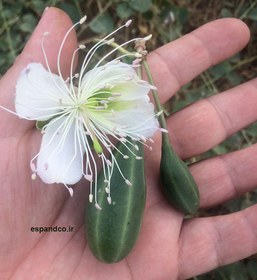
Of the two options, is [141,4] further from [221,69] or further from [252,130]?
[252,130]

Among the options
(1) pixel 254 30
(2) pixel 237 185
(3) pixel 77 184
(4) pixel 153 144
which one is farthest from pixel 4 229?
(1) pixel 254 30

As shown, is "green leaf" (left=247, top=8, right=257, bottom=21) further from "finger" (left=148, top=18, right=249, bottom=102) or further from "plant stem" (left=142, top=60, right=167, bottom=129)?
"plant stem" (left=142, top=60, right=167, bottom=129)

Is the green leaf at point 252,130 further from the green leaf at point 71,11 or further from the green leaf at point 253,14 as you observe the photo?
the green leaf at point 71,11

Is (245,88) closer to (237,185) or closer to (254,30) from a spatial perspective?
(237,185)

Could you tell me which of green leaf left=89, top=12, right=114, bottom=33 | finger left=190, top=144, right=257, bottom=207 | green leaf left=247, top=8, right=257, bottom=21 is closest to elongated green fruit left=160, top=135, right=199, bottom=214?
finger left=190, top=144, right=257, bottom=207

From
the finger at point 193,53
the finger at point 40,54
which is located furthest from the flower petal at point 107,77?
the finger at point 193,53

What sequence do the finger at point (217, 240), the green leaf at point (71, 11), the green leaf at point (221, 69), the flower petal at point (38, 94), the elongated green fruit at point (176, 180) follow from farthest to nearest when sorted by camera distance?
the green leaf at point (221, 69)
the green leaf at point (71, 11)
the finger at point (217, 240)
the elongated green fruit at point (176, 180)
the flower petal at point (38, 94)
